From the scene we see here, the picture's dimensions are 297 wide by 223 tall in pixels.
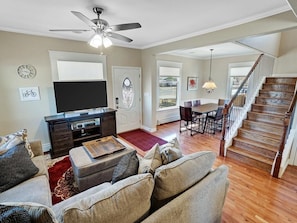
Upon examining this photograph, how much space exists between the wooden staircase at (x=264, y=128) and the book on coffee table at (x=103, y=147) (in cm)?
241

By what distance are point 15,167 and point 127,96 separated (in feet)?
11.3

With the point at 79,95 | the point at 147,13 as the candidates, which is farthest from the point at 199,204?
the point at 79,95

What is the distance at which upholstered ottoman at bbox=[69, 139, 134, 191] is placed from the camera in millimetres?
2161

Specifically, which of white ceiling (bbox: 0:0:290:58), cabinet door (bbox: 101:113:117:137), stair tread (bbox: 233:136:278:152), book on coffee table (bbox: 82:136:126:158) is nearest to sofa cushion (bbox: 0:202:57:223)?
book on coffee table (bbox: 82:136:126:158)

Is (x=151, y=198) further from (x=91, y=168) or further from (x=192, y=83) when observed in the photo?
(x=192, y=83)

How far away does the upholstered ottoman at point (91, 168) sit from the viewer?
7.09ft

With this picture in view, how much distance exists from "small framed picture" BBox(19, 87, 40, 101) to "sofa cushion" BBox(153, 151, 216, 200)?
3424 millimetres

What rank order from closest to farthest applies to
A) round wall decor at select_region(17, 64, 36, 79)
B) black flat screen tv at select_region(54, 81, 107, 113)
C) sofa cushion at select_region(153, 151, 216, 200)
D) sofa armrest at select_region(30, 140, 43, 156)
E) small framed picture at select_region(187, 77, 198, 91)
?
sofa cushion at select_region(153, 151, 216, 200), sofa armrest at select_region(30, 140, 43, 156), round wall decor at select_region(17, 64, 36, 79), black flat screen tv at select_region(54, 81, 107, 113), small framed picture at select_region(187, 77, 198, 91)

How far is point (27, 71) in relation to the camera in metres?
3.29

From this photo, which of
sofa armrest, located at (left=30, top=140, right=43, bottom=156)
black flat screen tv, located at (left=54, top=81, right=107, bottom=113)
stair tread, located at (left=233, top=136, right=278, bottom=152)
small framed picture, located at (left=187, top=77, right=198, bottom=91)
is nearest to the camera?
sofa armrest, located at (left=30, top=140, right=43, bottom=156)

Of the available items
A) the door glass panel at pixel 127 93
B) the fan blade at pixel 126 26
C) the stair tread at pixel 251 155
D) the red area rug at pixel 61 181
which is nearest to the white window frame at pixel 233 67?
the stair tread at pixel 251 155

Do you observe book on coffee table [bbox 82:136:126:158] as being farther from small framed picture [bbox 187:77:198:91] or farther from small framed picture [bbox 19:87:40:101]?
small framed picture [bbox 187:77:198:91]

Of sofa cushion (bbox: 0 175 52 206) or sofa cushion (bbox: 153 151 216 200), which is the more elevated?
sofa cushion (bbox: 153 151 216 200)

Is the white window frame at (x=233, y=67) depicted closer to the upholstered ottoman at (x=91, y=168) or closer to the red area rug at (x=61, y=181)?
the upholstered ottoman at (x=91, y=168)
